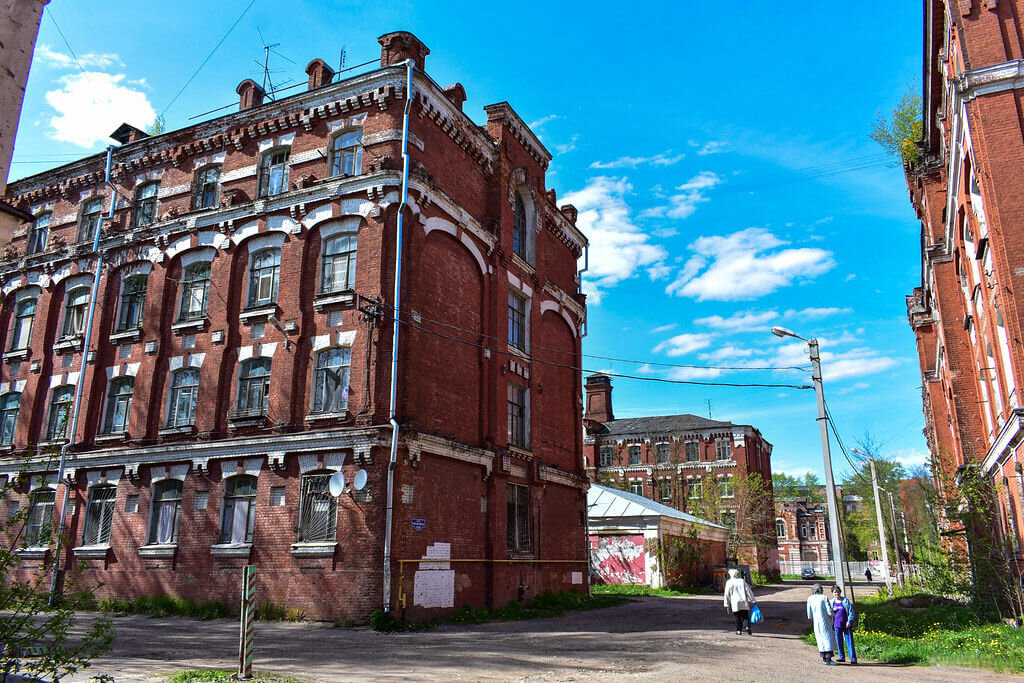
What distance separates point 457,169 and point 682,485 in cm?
4282

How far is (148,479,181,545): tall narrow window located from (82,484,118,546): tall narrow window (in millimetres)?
1772

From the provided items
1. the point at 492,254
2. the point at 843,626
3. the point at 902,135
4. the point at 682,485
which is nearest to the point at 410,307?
the point at 492,254

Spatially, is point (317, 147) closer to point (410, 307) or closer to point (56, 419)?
point (410, 307)

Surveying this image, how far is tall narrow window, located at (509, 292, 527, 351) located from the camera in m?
26.8

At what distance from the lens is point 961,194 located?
69.2 feet

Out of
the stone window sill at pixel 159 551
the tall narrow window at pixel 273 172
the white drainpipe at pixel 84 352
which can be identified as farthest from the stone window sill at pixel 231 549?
the tall narrow window at pixel 273 172

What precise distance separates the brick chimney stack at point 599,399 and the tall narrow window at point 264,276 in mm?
46949

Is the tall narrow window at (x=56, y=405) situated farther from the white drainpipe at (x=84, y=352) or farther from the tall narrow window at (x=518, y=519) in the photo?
the tall narrow window at (x=518, y=519)

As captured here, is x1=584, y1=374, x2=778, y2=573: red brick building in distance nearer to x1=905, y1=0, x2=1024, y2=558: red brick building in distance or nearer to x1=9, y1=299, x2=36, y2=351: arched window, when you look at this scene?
x1=905, y1=0, x2=1024, y2=558: red brick building in distance

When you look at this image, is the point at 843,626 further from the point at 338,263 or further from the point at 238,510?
the point at 338,263

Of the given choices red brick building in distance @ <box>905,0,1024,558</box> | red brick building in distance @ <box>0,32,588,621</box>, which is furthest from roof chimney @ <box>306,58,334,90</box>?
red brick building in distance @ <box>905,0,1024,558</box>

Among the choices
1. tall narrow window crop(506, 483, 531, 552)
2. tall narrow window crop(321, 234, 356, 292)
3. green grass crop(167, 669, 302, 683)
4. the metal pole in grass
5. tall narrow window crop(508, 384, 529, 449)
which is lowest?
green grass crop(167, 669, 302, 683)

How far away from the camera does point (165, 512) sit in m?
21.9

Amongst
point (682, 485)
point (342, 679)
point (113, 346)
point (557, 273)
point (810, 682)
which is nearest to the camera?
point (342, 679)
